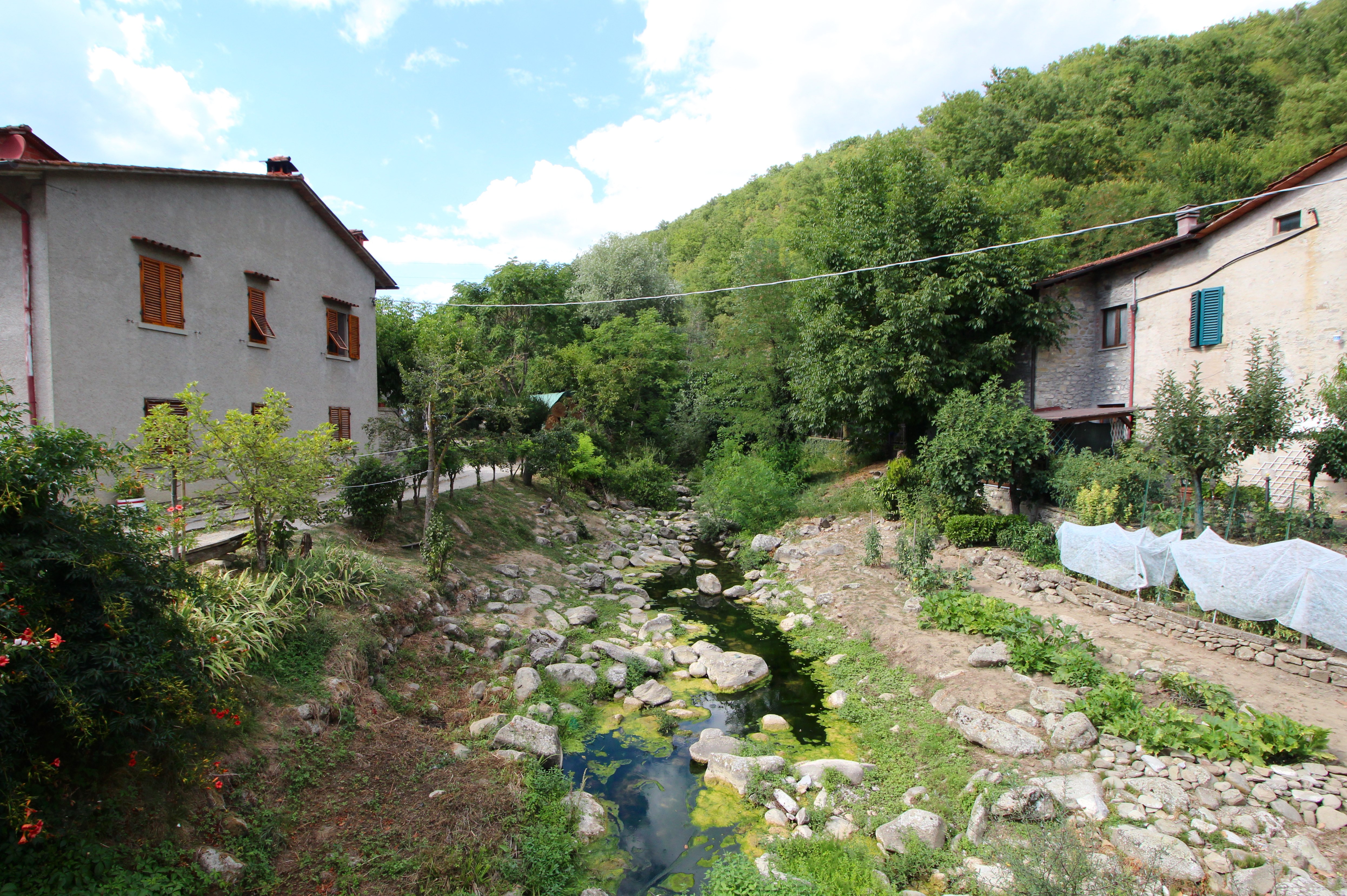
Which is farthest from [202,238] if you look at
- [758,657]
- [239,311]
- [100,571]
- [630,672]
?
[758,657]

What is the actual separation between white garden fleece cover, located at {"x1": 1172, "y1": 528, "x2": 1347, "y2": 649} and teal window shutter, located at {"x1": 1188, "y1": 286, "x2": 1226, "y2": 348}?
31.5 feet

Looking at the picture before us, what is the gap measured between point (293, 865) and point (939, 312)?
780 inches

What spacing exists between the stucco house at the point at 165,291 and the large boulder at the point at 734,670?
11.5 m

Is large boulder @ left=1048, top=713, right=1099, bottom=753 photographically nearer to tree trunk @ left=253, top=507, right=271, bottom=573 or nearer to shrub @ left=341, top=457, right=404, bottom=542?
tree trunk @ left=253, top=507, right=271, bottom=573

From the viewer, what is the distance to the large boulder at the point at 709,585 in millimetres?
16438

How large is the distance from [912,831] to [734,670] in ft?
15.6

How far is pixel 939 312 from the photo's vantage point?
19.1 meters

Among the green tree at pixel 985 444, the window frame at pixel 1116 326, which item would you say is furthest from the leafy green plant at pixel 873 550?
the window frame at pixel 1116 326

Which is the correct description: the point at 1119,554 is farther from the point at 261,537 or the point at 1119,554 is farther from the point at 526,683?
the point at 261,537

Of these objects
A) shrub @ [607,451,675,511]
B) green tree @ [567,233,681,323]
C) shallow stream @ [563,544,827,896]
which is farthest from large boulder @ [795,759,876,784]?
green tree @ [567,233,681,323]

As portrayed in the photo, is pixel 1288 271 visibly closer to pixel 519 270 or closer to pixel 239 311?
pixel 239 311

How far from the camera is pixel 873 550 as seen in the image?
1572 cm

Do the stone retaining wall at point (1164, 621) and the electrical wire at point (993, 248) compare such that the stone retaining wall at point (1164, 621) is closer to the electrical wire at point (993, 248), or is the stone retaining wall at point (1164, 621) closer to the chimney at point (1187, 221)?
the electrical wire at point (993, 248)

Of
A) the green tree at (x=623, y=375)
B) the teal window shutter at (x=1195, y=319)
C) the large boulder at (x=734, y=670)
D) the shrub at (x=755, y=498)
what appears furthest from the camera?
the green tree at (x=623, y=375)
